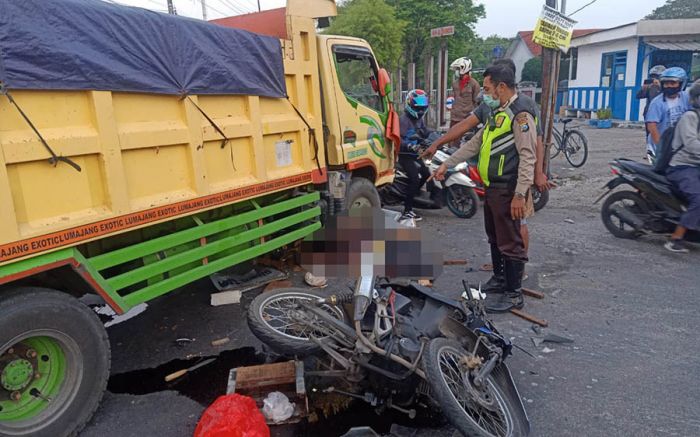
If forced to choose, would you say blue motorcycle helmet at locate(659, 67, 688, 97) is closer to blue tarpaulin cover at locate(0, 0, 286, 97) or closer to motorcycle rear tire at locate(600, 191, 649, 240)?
motorcycle rear tire at locate(600, 191, 649, 240)

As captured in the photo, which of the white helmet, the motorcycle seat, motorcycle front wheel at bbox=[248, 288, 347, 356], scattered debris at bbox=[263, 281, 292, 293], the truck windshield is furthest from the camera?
the white helmet

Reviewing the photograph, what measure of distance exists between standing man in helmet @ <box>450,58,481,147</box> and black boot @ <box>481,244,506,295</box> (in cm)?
445

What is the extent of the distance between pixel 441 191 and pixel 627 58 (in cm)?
1695

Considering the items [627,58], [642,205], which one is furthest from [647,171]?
[627,58]

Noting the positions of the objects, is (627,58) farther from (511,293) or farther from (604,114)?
(511,293)

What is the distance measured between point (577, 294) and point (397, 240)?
7.45 ft

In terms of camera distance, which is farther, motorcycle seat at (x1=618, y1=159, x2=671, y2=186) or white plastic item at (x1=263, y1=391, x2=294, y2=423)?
motorcycle seat at (x1=618, y1=159, x2=671, y2=186)

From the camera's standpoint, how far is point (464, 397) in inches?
98.7

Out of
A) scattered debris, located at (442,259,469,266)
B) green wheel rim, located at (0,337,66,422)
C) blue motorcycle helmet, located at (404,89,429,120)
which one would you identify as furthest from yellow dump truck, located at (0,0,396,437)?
blue motorcycle helmet, located at (404,89,429,120)

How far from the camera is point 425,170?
7152 millimetres

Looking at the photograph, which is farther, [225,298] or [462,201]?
[462,201]

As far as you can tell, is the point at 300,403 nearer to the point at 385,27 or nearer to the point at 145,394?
the point at 145,394

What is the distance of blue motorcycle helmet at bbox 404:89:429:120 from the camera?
688cm

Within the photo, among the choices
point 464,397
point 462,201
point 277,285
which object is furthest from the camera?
point 462,201
